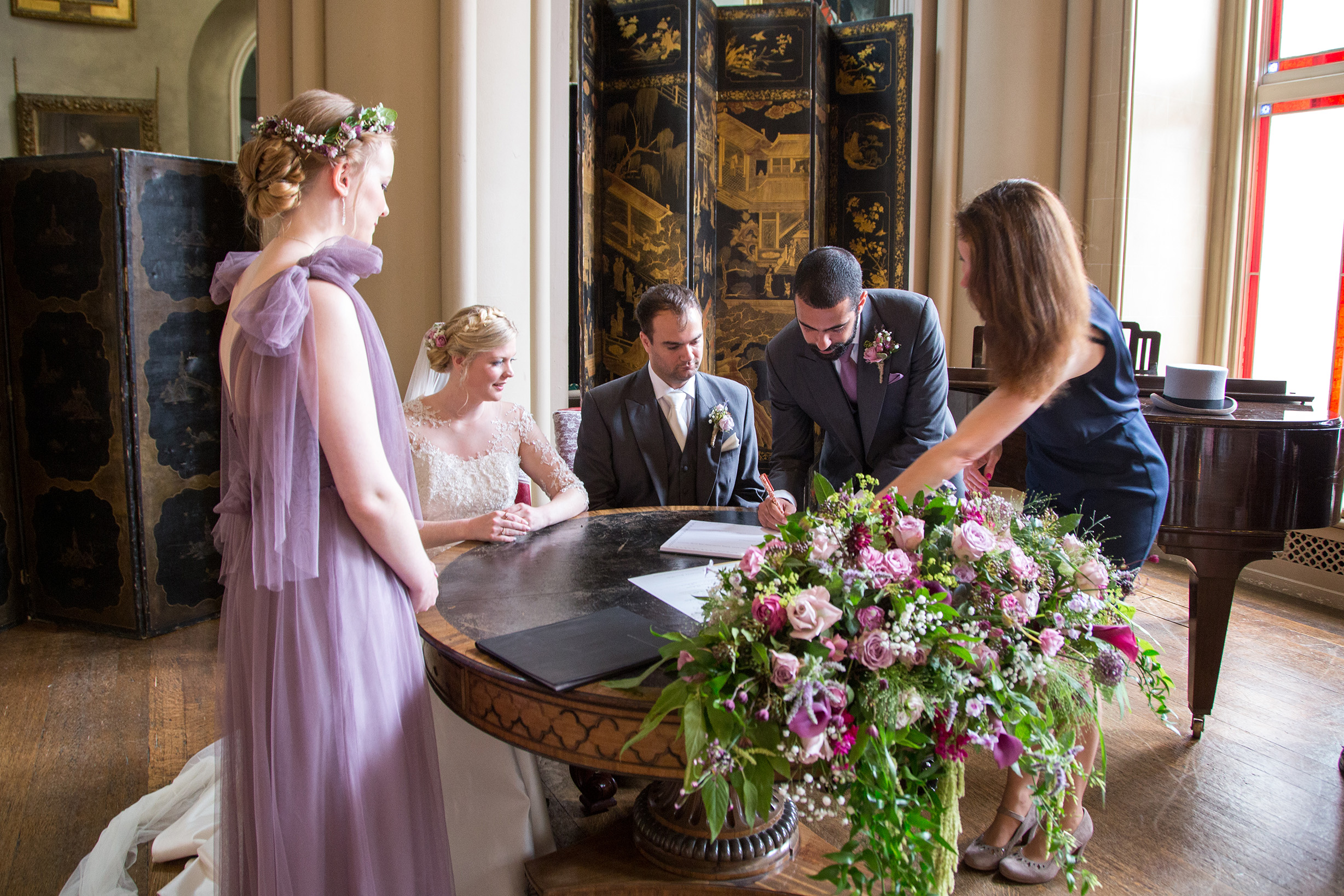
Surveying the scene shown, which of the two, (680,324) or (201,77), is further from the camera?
(201,77)

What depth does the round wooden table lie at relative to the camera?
5.07 ft

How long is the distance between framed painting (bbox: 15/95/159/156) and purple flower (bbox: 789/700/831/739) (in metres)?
8.00

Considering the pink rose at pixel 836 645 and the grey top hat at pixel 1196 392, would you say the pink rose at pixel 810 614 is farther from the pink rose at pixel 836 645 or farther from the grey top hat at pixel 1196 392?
the grey top hat at pixel 1196 392

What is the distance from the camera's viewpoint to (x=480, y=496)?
289 centimetres

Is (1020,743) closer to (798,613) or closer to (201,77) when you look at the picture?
(798,613)

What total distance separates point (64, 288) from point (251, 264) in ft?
10.1

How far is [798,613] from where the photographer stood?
1.36 m

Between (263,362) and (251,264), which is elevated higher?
(251,264)

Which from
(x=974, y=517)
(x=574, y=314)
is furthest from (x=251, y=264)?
(x=574, y=314)

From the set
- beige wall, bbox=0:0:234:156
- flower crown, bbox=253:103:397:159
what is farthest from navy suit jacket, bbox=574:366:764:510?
beige wall, bbox=0:0:234:156

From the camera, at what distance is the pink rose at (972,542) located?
58.2 inches

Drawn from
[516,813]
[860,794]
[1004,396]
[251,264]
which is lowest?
[516,813]

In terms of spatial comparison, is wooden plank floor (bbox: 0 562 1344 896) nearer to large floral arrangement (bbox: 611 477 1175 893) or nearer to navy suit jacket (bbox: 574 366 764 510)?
navy suit jacket (bbox: 574 366 764 510)

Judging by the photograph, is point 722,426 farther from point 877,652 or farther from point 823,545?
point 877,652
